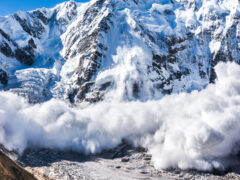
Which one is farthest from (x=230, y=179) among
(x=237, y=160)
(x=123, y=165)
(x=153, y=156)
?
(x=123, y=165)

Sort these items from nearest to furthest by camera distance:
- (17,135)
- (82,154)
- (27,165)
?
(27,165) < (17,135) < (82,154)

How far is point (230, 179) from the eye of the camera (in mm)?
174375

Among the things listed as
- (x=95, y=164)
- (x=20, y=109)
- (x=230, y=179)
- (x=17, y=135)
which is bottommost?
(x=230, y=179)

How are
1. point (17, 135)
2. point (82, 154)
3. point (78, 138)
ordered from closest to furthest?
1. point (17, 135)
2. point (82, 154)
3. point (78, 138)

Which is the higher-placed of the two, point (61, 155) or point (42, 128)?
point (42, 128)

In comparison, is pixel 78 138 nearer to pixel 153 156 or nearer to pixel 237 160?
pixel 153 156

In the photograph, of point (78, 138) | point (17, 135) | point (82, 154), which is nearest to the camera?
point (17, 135)

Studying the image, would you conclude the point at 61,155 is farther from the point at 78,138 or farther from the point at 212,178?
the point at 212,178

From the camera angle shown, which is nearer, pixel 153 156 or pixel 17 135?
pixel 17 135

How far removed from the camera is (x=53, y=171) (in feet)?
466

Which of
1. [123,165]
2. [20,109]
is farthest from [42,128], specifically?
[123,165]

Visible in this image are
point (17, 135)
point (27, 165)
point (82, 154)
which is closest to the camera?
point (27, 165)

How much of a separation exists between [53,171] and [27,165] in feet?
39.5

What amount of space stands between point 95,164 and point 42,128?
45189mm
